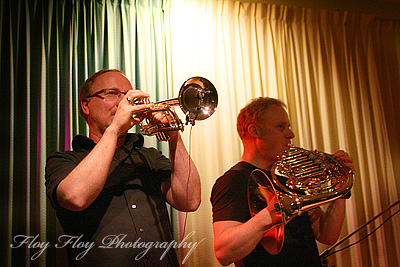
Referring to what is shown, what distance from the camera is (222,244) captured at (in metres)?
1.90

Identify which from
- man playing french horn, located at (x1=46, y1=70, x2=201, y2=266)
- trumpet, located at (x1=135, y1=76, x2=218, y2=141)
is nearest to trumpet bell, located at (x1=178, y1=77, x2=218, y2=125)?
trumpet, located at (x1=135, y1=76, x2=218, y2=141)

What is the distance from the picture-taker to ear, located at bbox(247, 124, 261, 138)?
2338 mm

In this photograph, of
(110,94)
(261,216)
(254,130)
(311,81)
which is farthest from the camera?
(311,81)

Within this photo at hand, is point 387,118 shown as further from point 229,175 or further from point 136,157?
point 136,157

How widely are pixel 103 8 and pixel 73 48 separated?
0.35 metres

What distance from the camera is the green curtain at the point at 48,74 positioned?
2.25 metres

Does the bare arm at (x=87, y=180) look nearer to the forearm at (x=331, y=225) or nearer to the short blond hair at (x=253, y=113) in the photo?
the short blond hair at (x=253, y=113)

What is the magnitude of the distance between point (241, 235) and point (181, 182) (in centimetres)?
36

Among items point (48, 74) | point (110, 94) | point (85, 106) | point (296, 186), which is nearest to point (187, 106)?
point (110, 94)

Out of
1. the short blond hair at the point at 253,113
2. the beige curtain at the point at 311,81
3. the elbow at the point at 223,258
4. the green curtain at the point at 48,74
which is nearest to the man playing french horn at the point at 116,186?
the elbow at the point at 223,258

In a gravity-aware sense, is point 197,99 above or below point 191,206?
above

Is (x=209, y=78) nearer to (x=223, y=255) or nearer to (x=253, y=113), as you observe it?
(x=253, y=113)

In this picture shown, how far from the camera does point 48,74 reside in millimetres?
2490

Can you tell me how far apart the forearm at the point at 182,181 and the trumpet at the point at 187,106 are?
69mm
